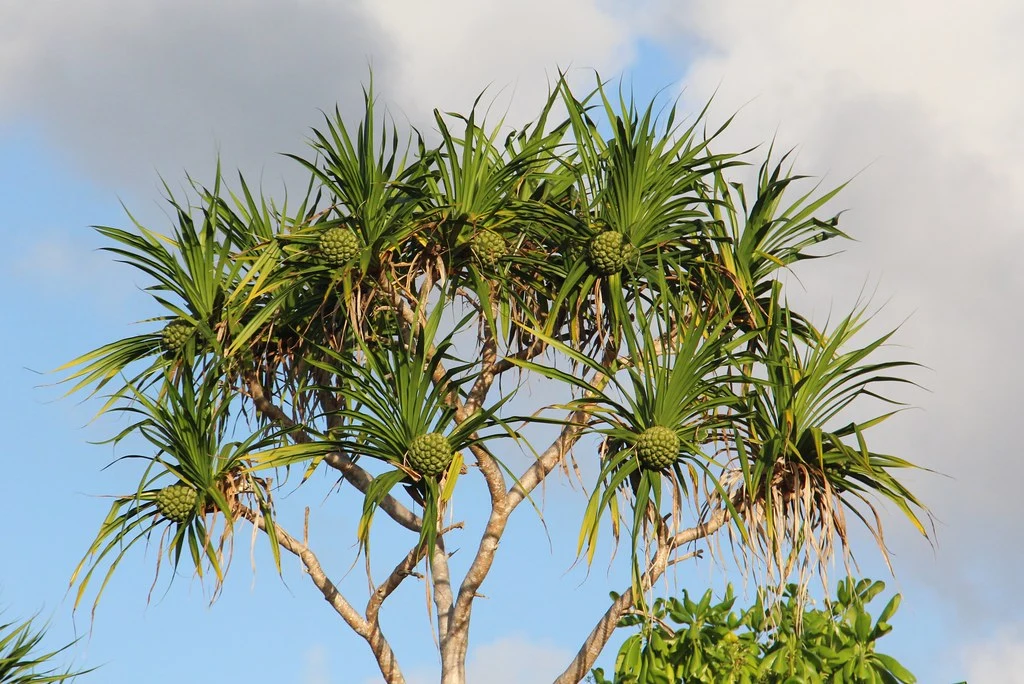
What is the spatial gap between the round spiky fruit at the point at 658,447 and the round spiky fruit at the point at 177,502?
2.90m

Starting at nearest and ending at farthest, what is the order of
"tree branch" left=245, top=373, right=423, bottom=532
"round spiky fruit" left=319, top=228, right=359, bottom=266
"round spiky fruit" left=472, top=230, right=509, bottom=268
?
"round spiky fruit" left=319, top=228, right=359, bottom=266, "round spiky fruit" left=472, top=230, right=509, bottom=268, "tree branch" left=245, top=373, right=423, bottom=532

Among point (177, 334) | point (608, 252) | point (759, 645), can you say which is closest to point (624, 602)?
point (759, 645)

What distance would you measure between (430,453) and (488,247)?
1.49 m

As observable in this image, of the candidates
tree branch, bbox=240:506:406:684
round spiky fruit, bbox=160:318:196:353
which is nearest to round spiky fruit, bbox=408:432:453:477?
tree branch, bbox=240:506:406:684

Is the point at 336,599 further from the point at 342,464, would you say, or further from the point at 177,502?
the point at 177,502

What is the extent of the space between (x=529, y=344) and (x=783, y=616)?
258cm

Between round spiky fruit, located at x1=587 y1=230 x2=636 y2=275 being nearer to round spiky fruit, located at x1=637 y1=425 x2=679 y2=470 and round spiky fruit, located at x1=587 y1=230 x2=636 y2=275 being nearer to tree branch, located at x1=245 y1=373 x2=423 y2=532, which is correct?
round spiky fruit, located at x1=637 y1=425 x2=679 y2=470

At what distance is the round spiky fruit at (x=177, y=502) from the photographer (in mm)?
8195

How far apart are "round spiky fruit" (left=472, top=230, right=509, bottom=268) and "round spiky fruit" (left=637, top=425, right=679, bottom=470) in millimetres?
1643

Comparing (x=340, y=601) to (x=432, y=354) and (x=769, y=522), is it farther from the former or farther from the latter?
(x=769, y=522)

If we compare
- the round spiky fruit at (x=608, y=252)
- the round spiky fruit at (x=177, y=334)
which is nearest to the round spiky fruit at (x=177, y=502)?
the round spiky fruit at (x=177, y=334)

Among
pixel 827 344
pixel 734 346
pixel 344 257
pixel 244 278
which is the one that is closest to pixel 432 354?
pixel 344 257

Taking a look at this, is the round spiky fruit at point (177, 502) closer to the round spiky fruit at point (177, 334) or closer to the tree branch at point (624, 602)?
the round spiky fruit at point (177, 334)

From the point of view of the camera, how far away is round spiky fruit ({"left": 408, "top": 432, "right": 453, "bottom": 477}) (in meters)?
8.02
